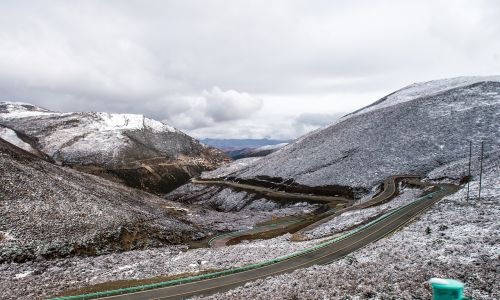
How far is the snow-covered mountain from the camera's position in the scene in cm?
11119

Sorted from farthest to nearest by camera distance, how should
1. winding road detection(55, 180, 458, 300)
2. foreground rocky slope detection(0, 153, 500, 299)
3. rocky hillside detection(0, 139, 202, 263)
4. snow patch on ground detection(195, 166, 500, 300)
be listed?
rocky hillside detection(0, 139, 202, 263), winding road detection(55, 180, 458, 300), foreground rocky slope detection(0, 153, 500, 299), snow patch on ground detection(195, 166, 500, 300)

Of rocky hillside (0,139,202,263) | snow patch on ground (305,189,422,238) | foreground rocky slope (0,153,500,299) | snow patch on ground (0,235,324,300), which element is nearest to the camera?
foreground rocky slope (0,153,500,299)

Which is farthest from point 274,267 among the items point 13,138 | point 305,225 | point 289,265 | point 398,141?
point 13,138

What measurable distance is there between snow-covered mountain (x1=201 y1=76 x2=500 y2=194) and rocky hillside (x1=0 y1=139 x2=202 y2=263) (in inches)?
2377

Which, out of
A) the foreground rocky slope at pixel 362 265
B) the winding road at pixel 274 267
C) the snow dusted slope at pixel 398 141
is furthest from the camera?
the snow dusted slope at pixel 398 141

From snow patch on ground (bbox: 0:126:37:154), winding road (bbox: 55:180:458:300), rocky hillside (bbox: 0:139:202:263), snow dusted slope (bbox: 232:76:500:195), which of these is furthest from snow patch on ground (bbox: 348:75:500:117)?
snow patch on ground (bbox: 0:126:37:154)

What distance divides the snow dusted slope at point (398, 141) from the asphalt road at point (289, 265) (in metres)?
54.2

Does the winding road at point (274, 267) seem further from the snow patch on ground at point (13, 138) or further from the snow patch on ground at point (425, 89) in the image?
the snow patch on ground at point (13, 138)

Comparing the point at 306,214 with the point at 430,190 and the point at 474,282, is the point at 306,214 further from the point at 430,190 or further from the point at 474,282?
the point at 474,282

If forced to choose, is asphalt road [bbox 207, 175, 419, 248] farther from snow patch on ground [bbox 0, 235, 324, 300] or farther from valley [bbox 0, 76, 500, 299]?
snow patch on ground [bbox 0, 235, 324, 300]

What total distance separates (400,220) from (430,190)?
2894cm

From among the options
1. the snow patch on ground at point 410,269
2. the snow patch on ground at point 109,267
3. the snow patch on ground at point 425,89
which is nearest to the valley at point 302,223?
the snow patch on ground at point 410,269

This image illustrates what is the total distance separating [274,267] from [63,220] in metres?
44.8

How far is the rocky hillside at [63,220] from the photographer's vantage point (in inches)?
2274
